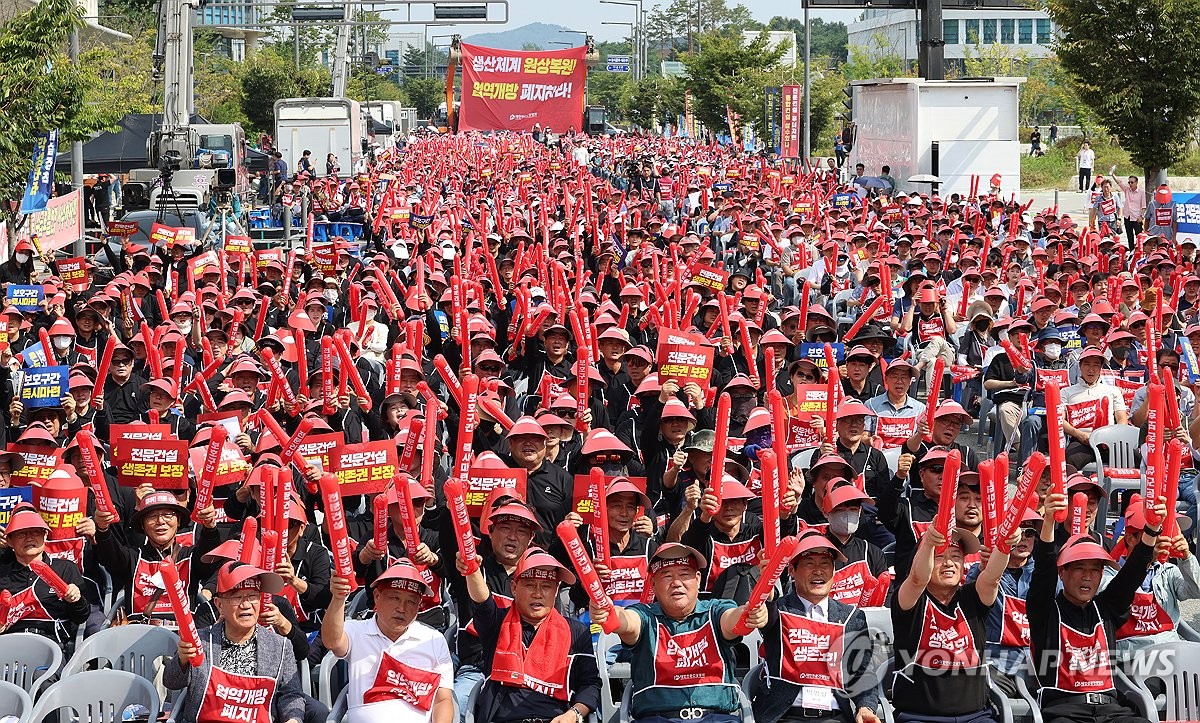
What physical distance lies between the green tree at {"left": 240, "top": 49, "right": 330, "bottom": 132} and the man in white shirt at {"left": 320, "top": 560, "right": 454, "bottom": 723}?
2313 inches

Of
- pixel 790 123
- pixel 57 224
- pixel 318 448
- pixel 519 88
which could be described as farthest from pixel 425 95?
pixel 318 448

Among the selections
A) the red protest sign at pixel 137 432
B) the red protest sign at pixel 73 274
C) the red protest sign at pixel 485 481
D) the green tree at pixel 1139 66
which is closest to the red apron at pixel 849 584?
the red protest sign at pixel 485 481

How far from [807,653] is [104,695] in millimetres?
2867

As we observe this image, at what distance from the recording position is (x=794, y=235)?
18531 mm

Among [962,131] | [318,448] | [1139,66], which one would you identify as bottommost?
[318,448]

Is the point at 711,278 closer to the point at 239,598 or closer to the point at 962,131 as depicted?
the point at 239,598

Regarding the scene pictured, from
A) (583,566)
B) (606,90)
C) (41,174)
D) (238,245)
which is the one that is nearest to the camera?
(583,566)

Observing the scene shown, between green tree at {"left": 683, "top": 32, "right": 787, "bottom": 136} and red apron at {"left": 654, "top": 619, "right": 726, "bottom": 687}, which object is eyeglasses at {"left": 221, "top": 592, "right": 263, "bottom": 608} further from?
green tree at {"left": 683, "top": 32, "right": 787, "bottom": 136}

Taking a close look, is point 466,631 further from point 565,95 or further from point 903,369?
point 565,95

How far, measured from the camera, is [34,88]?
56.6 ft

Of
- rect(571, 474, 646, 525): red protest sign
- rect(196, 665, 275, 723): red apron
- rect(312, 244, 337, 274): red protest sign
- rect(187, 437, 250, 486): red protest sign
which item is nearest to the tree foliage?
rect(312, 244, 337, 274): red protest sign

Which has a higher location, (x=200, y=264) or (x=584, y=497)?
(x=200, y=264)

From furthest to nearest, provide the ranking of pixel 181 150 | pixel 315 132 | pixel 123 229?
pixel 315 132 → pixel 181 150 → pixel 123 229

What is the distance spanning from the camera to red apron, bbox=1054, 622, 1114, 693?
632 centimetres
